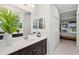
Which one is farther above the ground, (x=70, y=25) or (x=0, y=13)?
(x=0, y=13)

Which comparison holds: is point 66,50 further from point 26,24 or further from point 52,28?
point 26,24

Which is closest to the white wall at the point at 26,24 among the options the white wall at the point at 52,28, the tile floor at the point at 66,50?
the white wall at the point at 52,28

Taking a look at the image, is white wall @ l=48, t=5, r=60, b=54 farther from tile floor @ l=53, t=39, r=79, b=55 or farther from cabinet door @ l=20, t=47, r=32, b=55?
cabinet door @ l=20, t=47, r=32, b=55

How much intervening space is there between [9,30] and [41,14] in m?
1.86

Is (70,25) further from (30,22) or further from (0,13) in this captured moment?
(0,13)

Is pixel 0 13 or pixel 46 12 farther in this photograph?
pixel 46 12

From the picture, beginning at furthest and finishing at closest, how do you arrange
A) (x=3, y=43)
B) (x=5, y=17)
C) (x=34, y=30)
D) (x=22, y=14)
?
(x=34, y=30) < (x=22, y=14) < (x=3, y=43) < (x=5, y=17)

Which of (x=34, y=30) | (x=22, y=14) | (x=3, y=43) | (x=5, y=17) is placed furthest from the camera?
(x=34, y=30)

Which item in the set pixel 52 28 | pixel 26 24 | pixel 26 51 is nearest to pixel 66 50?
pixel 52 28

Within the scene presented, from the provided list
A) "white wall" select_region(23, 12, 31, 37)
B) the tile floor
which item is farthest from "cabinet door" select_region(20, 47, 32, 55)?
the tile floor

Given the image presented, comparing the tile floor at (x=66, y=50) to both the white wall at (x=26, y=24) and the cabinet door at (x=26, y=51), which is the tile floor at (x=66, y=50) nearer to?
the white wall at (x=26, y=24)
